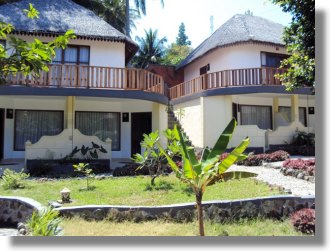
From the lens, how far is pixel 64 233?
13.7ft

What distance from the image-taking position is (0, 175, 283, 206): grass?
6.28 metres

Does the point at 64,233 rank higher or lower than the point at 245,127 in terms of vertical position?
lower

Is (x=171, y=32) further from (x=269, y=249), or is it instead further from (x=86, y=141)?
(x=86, y=141)

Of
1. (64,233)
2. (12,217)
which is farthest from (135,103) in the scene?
(64,233)

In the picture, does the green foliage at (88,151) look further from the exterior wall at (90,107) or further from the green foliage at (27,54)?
the green foliage at (27,54)

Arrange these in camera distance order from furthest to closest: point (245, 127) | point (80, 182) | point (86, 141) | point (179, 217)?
point (245, 127), point (86, 141), point (80, 182), point (179, 217)

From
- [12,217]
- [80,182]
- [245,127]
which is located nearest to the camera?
[12,217]

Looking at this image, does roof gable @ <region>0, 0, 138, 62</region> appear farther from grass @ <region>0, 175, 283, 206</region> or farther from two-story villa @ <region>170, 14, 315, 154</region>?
grass @ <region>0, 175, 283, 206</region>

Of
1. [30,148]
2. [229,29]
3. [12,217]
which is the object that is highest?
[229,29]

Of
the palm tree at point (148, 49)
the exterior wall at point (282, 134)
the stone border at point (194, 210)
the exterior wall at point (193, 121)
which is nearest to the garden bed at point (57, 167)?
the stone border at point (194, 210)

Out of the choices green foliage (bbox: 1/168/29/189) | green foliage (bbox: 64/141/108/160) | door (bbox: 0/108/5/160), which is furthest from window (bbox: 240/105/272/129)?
green foliage (bbox: 1/168/29/189)

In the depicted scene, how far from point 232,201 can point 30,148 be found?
7.20 metres

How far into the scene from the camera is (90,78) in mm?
10766

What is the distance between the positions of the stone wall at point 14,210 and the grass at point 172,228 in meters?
1.26
